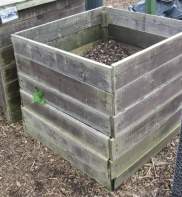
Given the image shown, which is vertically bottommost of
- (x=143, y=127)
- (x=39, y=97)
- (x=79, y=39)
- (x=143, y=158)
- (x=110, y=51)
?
(x=143, y=158)

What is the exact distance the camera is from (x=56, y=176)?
3262 mm

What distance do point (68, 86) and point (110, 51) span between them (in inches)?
38.3

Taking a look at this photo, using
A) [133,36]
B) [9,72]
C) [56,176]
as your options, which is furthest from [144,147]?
[9,72]

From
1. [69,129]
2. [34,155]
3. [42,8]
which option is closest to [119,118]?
[69,129]

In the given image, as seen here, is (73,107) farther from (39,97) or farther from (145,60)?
(145,60)

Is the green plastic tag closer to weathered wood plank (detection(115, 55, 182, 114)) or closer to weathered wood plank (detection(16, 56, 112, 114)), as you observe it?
weathered wood plank (detection(16, 56, 112, 114))

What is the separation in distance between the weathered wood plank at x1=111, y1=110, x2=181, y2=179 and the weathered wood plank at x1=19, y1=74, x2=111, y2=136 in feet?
1.13

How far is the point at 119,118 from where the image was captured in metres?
2.70

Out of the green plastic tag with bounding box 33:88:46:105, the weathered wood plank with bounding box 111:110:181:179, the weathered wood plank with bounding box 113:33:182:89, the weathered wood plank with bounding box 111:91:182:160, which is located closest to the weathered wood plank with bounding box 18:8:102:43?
the green plastic tag with bounding box 33:88:46:105

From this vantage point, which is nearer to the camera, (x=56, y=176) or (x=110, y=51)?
(x=56, y=176)

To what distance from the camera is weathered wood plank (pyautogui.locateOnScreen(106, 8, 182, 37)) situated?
3.29 metres

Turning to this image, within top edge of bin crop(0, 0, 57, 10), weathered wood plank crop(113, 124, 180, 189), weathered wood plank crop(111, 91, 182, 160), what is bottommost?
weathered wood plank crop(113, 124, 180, 189)

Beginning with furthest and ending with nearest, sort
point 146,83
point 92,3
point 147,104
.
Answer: point 92,3 < point 147,104 < point 146,83

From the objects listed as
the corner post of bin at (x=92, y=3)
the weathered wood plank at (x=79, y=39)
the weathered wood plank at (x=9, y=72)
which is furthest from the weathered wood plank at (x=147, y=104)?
the corner post of bin at (x=92, y=3)
